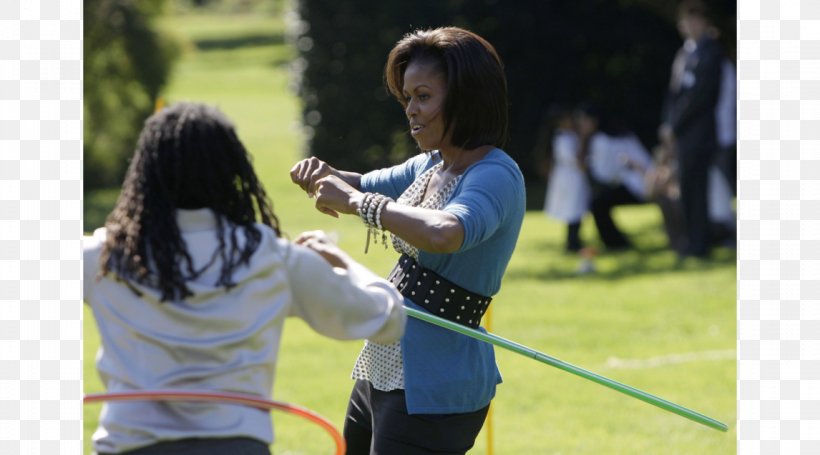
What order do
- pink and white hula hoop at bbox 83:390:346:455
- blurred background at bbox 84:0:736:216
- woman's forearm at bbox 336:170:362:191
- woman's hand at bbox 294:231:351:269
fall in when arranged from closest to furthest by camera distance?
pink and white hula hoop at bbox 83:390:346:455 → woman's hand at bbox 294:231:351:269 → woman's forearm at bbox 336:170:362:191 → blurred background at bbox 84:0:736:216

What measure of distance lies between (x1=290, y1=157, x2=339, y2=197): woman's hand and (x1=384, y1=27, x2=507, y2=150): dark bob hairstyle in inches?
20.1

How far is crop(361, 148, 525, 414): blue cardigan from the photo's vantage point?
4.22 metres

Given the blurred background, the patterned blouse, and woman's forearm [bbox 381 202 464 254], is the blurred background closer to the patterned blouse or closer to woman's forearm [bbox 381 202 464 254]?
the patterned blouse

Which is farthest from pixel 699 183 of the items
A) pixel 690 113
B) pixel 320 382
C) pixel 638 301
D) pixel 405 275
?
pixel 405 275

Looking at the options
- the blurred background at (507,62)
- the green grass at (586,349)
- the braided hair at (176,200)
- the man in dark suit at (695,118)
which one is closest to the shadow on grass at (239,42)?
the blurred background at (507,62)

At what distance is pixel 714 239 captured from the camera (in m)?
15.4

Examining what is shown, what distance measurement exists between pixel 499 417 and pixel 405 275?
14.0 ft

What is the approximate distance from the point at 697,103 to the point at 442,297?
10.3 meters

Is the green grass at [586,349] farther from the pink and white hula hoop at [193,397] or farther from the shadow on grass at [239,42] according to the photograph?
the shadow on grass at [239,42]

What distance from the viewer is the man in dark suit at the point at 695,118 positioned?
13.9 meters

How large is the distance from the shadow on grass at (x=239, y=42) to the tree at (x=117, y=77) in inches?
1026

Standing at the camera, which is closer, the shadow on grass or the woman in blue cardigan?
the woman in blue cardigan

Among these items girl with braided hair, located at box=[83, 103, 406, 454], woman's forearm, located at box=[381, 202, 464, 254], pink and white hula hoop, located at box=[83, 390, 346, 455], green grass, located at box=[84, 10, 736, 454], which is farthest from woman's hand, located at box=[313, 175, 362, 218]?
green grass, located at box=[84, 10, 736, 454]

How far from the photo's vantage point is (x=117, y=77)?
23.3m
